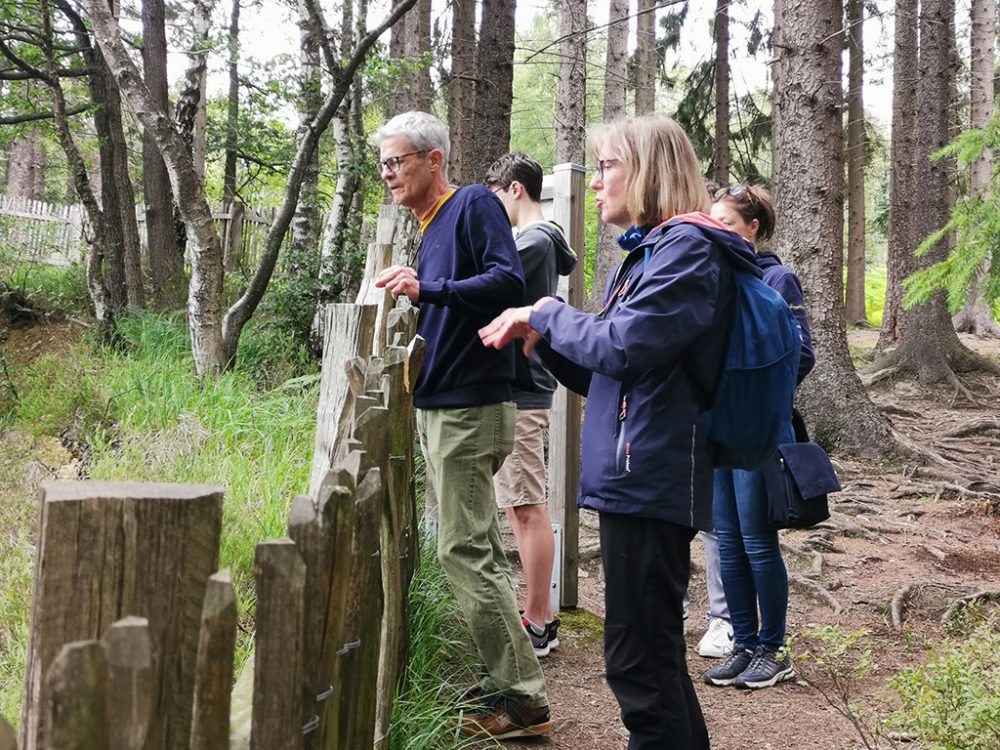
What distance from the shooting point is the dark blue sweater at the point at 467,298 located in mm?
3012

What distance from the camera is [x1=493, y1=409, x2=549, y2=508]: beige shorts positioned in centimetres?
387

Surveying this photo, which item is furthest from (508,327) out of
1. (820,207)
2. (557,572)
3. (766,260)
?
(820,207)

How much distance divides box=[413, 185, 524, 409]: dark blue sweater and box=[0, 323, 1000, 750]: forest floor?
4.32ft

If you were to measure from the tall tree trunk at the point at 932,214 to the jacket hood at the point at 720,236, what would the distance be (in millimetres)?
10295

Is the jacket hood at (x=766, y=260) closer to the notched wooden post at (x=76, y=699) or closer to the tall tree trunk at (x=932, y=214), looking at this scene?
the notched wooden post at (x=76, y=699)

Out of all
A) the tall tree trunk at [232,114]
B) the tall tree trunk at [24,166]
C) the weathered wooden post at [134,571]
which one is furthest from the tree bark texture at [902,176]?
the tall tree trunk at [24,166]

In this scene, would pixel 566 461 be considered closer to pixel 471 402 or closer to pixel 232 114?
pixel 471 402

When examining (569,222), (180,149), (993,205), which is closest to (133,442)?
(180,149)

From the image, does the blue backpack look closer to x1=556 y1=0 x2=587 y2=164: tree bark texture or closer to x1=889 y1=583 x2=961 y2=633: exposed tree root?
x1=889 y1=583 x2=961 y2=633: exposed tree root

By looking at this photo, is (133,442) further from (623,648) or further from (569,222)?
(623,648)

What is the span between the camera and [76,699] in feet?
2.86

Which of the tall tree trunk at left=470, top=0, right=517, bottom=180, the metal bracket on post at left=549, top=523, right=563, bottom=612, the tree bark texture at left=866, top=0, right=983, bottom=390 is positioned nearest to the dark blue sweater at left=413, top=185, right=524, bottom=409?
the metal bracket on post at left=549, top=523, right=563, bottom=612

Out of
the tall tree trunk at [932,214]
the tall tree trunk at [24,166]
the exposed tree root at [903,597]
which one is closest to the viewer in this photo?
the exposed tree root at [903,597]

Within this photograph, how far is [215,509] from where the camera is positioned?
3.70 feet
